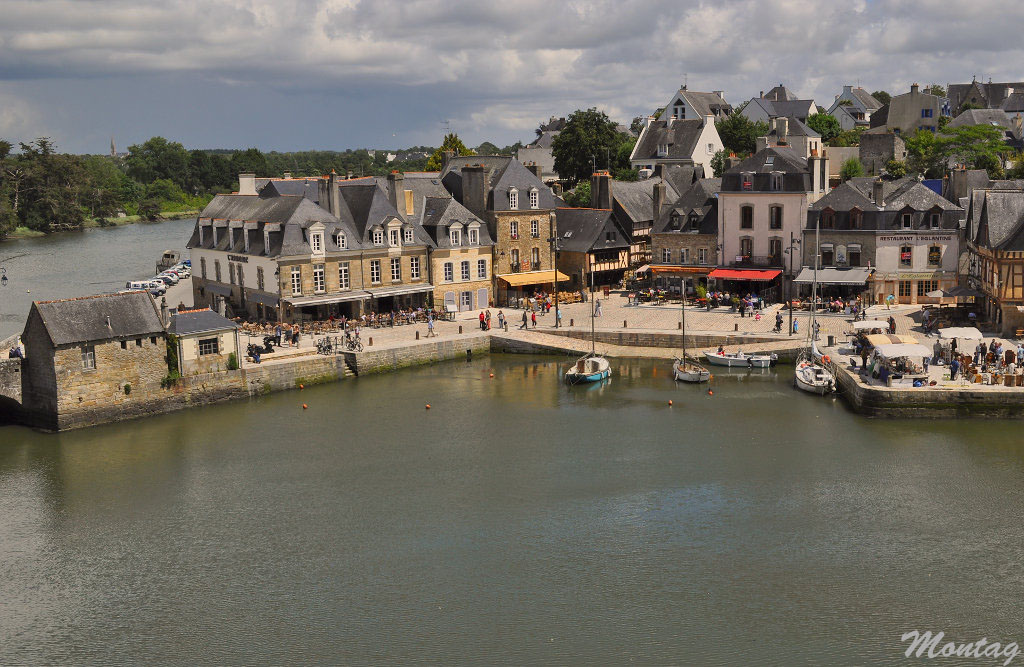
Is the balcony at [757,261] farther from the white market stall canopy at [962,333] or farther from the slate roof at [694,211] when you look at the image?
the white market stall canopy at [962,333]

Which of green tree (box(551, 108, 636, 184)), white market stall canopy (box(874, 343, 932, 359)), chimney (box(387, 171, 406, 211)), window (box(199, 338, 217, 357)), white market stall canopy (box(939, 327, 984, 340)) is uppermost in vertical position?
green tree (box(551, 108, 636, 184))

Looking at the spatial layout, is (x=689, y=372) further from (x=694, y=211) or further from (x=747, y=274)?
(x=694, y=211)

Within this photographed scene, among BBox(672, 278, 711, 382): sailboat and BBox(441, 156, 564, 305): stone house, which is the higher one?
BBox(441, 156, 564, 305): stone house

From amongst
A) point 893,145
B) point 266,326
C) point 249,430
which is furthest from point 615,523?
point 893,145

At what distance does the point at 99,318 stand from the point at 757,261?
33.0 metres

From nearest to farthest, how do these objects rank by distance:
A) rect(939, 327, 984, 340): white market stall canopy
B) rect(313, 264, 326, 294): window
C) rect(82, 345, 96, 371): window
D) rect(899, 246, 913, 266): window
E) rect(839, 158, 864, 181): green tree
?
rect(82, 345, 96, 371): window, rect(939, 327, 984, 340): white market stall canopy, rect(313, 264, 326, 294): window, rect(899, 246, 913, 266): window, rect(839, 158, 864, 181): green tree

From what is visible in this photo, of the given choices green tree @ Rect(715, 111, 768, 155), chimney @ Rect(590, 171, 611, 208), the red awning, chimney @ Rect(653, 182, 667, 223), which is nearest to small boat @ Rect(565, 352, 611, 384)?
the red awning

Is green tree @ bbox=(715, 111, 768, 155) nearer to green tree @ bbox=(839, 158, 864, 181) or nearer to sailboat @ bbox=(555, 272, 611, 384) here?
green tree @ bbox=(839, 158, 864, 181)

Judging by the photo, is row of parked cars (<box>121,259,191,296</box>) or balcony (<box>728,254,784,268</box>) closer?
balcony (<box>728,254,784,268</box>)

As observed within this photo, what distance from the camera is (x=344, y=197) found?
5434cm

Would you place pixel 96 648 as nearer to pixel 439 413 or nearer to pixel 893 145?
pixel 439 413

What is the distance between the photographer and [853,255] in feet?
177

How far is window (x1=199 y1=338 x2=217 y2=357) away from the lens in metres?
41.5

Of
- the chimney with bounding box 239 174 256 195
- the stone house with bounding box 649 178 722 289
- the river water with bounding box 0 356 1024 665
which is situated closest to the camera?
the river water with bounding box 0 356 1024 665
